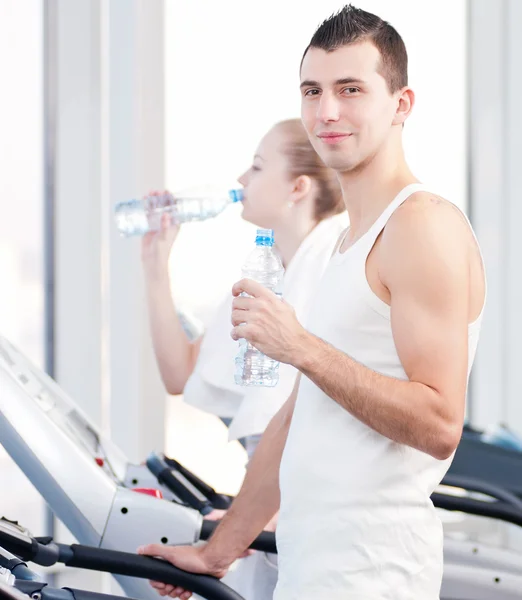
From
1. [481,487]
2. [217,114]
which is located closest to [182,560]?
[481,487]

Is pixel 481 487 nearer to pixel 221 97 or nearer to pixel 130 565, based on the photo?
pixel 130 565

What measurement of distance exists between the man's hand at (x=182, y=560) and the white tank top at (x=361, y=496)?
272mm

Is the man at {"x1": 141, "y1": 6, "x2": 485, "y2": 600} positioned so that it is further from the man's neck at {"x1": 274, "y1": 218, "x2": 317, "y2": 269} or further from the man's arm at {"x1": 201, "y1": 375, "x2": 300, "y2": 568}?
the man's neck at {"x1": 274, "y1": 218, "x2": 317, "y2": 269}

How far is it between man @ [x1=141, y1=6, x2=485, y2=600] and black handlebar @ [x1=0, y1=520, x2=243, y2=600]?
0.76 ft

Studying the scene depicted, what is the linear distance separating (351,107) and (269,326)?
35cm

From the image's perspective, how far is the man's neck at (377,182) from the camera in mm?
1339

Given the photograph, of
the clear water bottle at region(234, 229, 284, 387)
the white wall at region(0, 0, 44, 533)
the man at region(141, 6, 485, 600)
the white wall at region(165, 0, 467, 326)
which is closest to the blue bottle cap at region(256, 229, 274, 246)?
the man at region(141, 6, 485, 600)

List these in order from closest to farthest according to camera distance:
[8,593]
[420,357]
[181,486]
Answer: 1. [8,593]
2. [420,357]
3. [181,486]

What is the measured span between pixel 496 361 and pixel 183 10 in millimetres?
1968

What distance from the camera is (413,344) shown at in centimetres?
117

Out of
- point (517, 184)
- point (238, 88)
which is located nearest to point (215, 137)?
point (238, 88)

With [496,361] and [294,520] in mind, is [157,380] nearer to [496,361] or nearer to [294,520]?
[496,361]

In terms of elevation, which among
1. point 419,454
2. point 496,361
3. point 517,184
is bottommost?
point 496,361

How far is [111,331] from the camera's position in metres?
3.24
